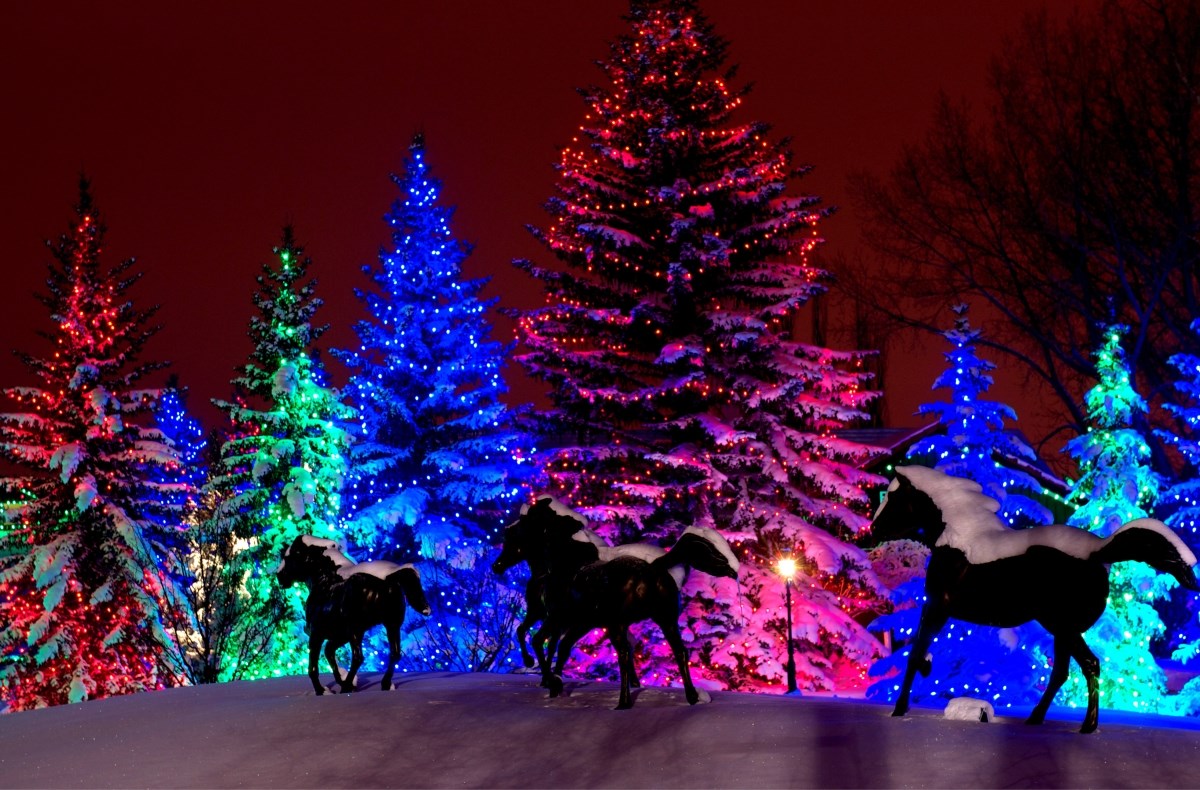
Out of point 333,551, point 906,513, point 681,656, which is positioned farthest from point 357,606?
point 906,513

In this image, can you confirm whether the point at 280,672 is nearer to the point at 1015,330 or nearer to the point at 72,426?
the point at 72,426

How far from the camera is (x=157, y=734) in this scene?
10.5m

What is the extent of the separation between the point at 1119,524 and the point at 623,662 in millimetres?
10590

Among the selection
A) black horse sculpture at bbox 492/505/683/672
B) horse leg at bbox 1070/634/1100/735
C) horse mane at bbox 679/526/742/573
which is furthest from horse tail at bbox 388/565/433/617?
horse leg at bbox 1070/634/1100/735

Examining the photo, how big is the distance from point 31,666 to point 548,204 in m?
17.8

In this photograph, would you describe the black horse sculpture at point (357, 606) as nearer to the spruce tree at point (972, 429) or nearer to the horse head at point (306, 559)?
the horse head at point (306, 559)

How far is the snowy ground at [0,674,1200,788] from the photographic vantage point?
23.9 feet

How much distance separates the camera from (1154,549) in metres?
7.83

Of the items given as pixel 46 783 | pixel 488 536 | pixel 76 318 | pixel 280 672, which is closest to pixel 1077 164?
pixel 488 536

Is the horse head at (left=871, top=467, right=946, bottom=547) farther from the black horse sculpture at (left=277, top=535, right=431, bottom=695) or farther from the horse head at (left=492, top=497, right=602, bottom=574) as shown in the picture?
the black horse sculpture at (left=277, top=535, right=431, bottom=695)

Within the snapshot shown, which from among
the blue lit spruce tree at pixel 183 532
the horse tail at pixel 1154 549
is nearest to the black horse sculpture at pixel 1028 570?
the horse tail at pixel 1154 549

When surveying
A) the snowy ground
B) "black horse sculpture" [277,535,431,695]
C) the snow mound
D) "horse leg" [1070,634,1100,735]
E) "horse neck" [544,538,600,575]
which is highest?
"horse neck" [544,538,600,575]

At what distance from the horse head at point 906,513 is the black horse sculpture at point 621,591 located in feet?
4.25

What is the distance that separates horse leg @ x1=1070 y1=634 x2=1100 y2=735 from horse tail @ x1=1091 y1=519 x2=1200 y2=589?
67 cm
